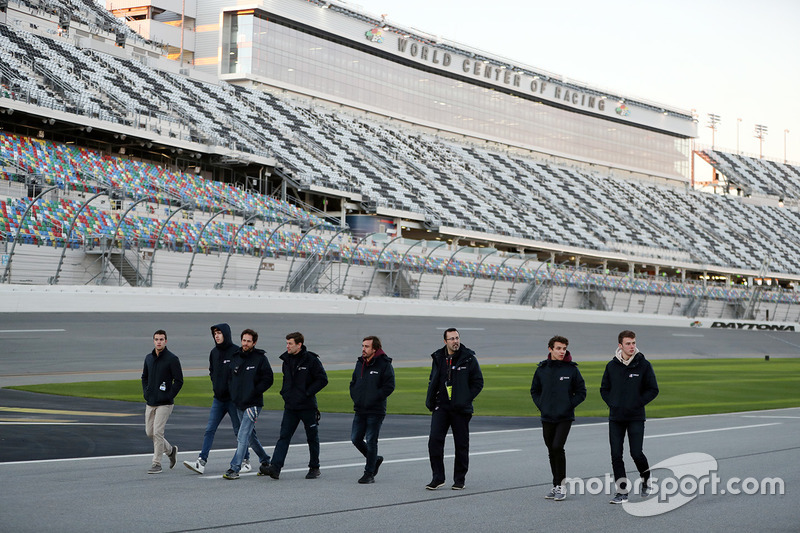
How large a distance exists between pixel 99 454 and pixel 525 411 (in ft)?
33.8

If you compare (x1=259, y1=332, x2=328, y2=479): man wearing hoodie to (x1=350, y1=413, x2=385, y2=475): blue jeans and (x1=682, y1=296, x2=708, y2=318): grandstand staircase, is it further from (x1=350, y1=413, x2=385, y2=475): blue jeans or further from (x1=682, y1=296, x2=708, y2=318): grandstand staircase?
(x1=682, y1=296, x2=708, y2=318): grandstand staircase

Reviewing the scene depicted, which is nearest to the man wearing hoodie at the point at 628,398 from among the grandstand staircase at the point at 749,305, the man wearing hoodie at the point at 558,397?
the man wearing hoodie at the point at 558,397

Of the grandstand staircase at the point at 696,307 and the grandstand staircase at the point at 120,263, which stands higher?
the grandstand staircase at the point at 120,263

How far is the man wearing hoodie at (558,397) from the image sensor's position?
950 cm

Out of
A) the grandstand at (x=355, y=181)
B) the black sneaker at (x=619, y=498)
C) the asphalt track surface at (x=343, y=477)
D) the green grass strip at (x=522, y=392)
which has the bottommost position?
the green grass strip at (x=522, y=392)

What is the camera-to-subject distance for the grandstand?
42531mm

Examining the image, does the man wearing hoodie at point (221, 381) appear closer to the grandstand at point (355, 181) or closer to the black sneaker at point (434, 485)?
the black sneaker at point (434, 485)

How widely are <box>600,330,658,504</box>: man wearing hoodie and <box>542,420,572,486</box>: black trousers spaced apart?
1.56ft

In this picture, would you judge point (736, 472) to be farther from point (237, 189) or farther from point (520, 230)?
point (520, 230)

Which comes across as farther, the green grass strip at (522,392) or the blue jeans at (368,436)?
the green grass strip at (522,392)

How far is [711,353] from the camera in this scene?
46406 millimetres

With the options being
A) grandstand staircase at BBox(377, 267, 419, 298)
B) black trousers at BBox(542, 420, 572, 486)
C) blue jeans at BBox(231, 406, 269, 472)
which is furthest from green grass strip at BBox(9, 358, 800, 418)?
grandstand staircase at BBox(377, 267, 419, 298)

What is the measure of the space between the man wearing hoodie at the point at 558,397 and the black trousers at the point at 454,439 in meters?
0.89

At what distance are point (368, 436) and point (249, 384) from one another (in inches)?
58.1
